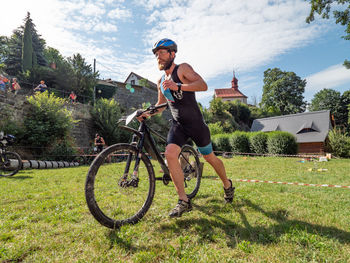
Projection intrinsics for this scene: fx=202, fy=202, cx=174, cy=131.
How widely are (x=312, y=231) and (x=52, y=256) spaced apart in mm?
2421

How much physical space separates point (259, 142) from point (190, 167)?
1771cm

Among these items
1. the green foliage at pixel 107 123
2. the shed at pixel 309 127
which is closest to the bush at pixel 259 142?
the shed at pixel 309 127

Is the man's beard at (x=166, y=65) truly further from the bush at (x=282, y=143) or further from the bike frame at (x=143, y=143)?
the bush at (x=282, y=143)

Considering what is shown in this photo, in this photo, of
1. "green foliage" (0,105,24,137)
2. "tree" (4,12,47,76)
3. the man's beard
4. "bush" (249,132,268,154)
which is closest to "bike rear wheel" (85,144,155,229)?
the man's beard

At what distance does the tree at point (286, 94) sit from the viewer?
51406 millimetres

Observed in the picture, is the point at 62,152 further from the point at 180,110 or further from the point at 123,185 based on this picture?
the point at 180,110

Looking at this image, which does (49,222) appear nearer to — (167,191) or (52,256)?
(52,256)

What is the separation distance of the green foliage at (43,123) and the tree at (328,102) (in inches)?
2125

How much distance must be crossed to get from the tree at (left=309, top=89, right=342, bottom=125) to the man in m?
55.4

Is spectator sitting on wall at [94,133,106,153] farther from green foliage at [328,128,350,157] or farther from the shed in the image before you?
the shed

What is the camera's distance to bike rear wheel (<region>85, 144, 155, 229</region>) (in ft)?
7.60

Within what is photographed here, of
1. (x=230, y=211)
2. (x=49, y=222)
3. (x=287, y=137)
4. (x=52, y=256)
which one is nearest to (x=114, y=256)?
(x=52, y=256)

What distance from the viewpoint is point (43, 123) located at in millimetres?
12672

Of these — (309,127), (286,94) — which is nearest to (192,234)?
(309,127)
